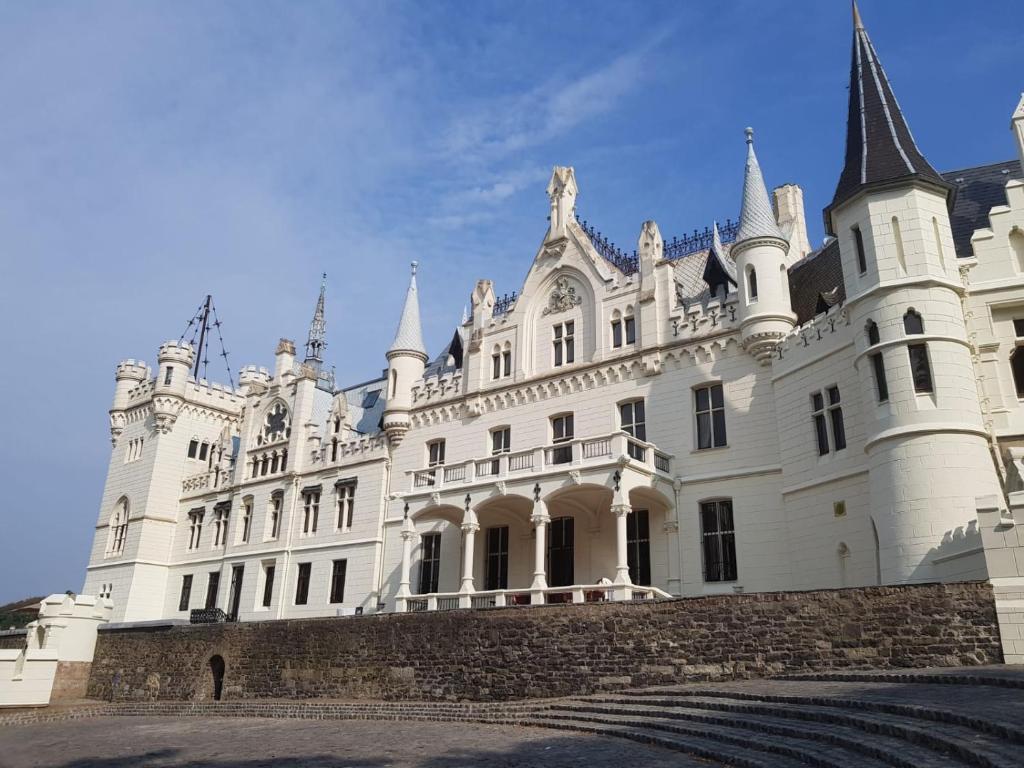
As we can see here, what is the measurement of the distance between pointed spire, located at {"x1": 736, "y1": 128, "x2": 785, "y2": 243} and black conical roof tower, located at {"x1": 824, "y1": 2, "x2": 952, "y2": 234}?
2.33 meters

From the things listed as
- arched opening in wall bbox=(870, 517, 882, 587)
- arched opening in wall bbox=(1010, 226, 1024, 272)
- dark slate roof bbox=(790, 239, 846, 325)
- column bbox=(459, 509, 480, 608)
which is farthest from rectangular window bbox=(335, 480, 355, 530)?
arched opening in wall bbox=(1010, 226, 1024, 272)

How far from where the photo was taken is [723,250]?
3491 centimetres

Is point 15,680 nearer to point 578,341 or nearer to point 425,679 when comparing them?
point 425,679

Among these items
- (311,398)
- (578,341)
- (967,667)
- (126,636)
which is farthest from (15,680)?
(967,667)

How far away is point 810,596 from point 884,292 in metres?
8.56

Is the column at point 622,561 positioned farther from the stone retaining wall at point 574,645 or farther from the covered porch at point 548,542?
the stone retaining wall at point 574,645

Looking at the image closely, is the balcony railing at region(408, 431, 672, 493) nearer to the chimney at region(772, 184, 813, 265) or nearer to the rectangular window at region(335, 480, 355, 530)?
the rectangular window at region(335, 480, 355, 530)

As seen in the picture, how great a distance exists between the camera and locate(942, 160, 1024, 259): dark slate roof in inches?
941

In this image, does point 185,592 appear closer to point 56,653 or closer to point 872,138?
point 56,653

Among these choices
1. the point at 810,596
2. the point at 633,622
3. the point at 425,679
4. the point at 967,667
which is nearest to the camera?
the point at 967,667

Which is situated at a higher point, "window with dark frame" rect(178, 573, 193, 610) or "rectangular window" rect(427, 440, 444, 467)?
"rectangular window" rect(427, 440, 444, 467)

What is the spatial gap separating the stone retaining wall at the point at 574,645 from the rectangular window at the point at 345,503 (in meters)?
7.30

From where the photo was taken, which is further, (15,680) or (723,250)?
(723,250)

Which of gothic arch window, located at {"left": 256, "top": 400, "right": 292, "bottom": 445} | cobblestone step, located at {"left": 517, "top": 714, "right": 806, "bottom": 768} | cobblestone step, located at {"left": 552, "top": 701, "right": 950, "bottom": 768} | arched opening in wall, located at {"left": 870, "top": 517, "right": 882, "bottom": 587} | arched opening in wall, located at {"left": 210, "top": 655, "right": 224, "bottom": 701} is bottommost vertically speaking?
cobblestone step, located at {"left": 517, "top": 714, "right": 806, "bottom": 768}
